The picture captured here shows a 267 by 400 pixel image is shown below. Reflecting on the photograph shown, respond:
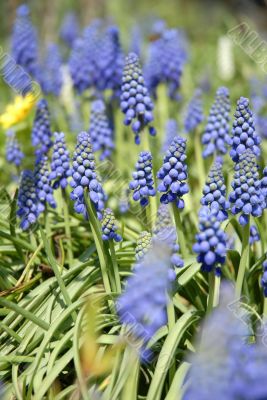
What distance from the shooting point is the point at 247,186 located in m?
3.58

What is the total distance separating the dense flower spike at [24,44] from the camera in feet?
26.2

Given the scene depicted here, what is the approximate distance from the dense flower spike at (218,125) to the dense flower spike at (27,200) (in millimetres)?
1726

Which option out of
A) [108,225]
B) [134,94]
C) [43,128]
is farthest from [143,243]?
[43,128]

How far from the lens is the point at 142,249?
3557 mm

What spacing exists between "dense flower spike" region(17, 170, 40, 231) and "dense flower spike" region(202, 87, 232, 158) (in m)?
1.73

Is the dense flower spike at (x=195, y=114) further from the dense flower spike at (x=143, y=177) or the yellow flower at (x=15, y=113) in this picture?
the dense flower spike at (x=143, y=177)

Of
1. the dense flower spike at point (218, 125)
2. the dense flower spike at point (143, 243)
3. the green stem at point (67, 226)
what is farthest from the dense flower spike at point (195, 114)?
the dense flower spike at point (143, 243)

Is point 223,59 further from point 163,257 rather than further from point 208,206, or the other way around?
point 163,257

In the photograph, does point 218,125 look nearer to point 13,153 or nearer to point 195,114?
point 195,114

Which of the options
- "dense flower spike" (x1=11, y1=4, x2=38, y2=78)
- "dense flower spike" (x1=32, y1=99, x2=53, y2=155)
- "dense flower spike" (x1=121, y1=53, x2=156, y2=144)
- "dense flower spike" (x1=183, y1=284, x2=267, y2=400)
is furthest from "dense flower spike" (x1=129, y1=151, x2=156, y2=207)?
"dense flower spike" (x1=11, y1=4, x2=38, y2=78)

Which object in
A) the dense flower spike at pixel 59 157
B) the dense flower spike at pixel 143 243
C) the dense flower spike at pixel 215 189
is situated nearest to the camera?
the dense flower spike at pixel 143 243

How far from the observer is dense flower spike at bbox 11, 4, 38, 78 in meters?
7.97

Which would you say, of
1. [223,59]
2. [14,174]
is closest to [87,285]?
[14,174]

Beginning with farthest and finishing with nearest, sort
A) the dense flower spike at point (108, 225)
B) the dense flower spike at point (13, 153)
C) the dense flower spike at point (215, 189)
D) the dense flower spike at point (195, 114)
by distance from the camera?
the dense flower spike at point (195, 114)
the dense flower spike at point (13, 153)
the dense flower spike at point (108, 225)
the dense flower spike at point (215, 189)
